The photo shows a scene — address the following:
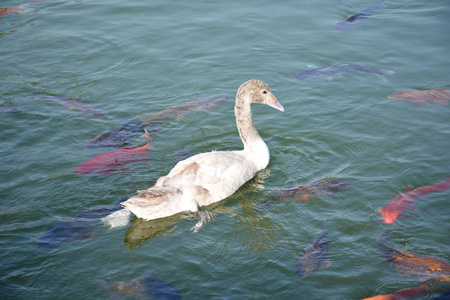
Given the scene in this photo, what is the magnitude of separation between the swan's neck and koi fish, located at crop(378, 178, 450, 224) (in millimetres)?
2006

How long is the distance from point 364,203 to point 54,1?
11.8 meters

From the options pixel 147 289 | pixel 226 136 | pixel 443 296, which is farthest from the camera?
pixel 226 136

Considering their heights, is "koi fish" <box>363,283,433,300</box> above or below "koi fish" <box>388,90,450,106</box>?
below

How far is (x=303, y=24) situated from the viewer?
42.2 feet

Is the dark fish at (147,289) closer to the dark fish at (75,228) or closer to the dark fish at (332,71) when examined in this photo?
the dark fish at (75,228)

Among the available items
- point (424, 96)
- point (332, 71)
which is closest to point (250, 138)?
point (332, 71)

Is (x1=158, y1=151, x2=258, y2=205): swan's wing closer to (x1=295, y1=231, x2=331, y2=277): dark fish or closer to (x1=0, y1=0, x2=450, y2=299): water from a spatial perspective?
(x1=0, y1=0, x2=450, y2=299): water

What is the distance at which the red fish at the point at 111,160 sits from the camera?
7.88 metres

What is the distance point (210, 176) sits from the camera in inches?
286

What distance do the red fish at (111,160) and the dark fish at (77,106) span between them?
1.60 meters

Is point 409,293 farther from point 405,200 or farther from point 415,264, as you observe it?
point 405,200

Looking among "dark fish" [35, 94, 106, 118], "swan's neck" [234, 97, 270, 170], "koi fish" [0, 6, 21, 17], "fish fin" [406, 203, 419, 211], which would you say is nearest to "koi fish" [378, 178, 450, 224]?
"fish fin" [406, 203, 419, 211]

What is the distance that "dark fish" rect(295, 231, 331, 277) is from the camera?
5.95m

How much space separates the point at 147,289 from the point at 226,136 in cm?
392
